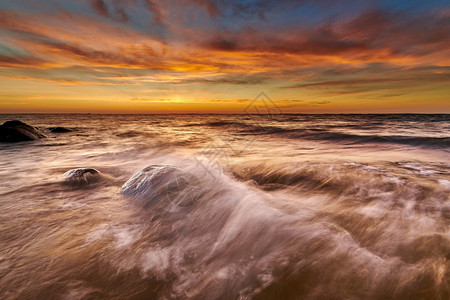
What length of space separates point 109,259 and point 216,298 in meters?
1.44

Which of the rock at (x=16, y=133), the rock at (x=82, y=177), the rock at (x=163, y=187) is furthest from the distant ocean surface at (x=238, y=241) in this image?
the rock at (x=16, y=133)

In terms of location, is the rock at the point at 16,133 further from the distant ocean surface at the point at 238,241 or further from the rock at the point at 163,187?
the rock at the point at 163,187

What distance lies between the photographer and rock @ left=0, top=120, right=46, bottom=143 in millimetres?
13562

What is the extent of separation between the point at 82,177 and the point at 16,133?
12.9m

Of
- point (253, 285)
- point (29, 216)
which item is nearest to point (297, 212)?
point (253, 285)

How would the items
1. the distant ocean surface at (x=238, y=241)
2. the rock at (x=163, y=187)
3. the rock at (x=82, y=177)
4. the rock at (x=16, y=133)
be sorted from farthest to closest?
the rock at (x=16, y=133) < the rock at (x=82, y=177) < the rock at (x=163, y=187) < the distant ocean surface at (x=238, y=241)

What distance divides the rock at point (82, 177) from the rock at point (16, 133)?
1209 centimetres

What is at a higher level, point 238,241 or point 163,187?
point 163,187

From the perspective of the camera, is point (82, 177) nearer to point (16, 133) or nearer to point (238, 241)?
point (238, 241)

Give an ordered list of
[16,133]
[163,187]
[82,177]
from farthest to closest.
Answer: [16,133]
[82,177]
[163,187]

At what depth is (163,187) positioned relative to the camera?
4.61 metres

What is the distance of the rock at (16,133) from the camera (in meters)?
13.6

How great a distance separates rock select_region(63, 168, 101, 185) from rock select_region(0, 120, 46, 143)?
12.1 meters

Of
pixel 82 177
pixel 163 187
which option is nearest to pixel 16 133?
pixel 82 177
